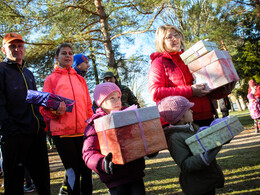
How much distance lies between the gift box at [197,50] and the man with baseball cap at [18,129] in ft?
5.92

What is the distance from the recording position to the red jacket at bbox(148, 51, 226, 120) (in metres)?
2.15

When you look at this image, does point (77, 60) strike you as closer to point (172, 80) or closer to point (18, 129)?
point (18, 129)

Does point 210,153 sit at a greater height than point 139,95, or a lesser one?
lesser

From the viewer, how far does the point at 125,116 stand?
5.04 ft

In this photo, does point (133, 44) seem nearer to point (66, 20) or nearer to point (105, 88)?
point (66, 20)

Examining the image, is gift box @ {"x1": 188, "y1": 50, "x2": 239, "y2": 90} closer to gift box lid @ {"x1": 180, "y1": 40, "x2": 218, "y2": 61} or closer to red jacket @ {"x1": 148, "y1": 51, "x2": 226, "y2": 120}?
gift box lid @ {"x1": 180, "y1": 40, "x2": 218, "y2": 61}

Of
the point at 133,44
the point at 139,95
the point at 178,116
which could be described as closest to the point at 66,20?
the point at 133,44

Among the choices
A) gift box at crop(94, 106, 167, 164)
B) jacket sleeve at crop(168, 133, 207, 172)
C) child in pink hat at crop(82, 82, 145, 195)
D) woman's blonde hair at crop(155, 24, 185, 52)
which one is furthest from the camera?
woman's blonde hair at crop(155, 24, 185, 52)

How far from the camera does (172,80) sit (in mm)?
2199

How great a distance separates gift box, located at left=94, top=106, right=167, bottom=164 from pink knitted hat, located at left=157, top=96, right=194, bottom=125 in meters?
0.26

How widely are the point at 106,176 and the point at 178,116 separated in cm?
79

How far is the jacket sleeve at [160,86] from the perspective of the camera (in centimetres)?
205

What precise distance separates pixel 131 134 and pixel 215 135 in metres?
0.57

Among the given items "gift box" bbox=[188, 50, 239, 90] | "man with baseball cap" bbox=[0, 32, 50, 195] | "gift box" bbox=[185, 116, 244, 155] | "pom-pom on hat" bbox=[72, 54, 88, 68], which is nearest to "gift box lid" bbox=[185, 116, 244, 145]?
"gift box" bbox=[185, 116, 244, 155]
